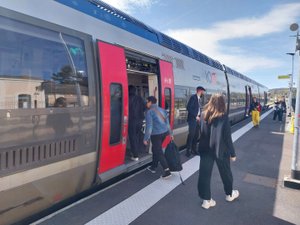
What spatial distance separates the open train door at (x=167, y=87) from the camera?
6277mm

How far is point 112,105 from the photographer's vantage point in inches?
175

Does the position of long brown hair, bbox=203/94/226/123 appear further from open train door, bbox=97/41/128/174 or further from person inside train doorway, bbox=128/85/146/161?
person inside train doorway, bbox=128/85/146/161

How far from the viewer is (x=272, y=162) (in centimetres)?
697

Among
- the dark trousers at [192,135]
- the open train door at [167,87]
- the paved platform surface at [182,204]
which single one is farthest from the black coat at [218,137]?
the dark trousers at [192,135]

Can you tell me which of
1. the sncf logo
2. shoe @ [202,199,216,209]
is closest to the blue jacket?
shoe @ [202,199,216,209]

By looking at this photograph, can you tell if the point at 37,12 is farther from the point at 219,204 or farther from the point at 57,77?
the point at 219,204

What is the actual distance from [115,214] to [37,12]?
2.93 metres

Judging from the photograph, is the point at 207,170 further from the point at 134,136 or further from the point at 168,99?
the point at 168,99

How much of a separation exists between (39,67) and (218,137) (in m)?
2.70

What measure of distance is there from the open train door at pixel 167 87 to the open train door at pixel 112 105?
→ 5.89 feet

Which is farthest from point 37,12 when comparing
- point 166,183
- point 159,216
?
point 166,183

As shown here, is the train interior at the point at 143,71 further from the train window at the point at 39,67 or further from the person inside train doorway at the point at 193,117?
the train window at the point at 39,67

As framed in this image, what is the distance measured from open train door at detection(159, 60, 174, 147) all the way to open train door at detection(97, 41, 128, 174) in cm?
180

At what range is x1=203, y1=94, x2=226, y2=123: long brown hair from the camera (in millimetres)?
4004
